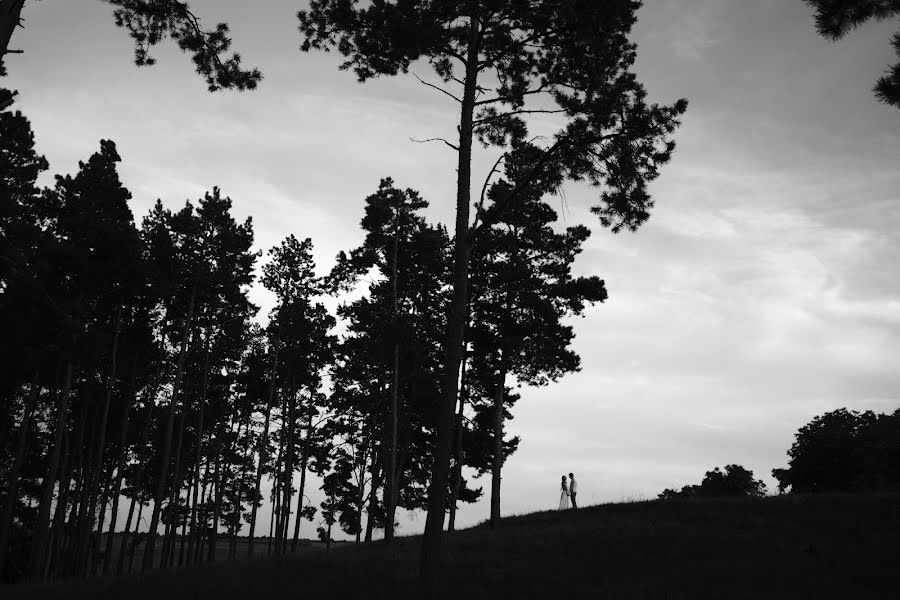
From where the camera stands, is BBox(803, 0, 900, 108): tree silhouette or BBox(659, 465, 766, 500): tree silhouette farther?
BBox(659, 465, 766, 500): tree silhouette

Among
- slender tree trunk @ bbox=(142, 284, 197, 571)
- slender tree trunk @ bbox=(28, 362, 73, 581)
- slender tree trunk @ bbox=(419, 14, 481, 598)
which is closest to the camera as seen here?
slender tree trunk @ bbox=(419, 14, 481, 598)

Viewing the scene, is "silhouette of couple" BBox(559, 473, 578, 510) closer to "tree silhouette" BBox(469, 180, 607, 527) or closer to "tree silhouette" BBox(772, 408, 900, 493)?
"tree silhouette" BBox(469, 180, 607, 527)

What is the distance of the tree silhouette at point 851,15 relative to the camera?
25.2 ft

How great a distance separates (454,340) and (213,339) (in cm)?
2661

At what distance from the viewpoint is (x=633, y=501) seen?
27.2 meters

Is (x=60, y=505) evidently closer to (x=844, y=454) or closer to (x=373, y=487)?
(x=373, y=487)

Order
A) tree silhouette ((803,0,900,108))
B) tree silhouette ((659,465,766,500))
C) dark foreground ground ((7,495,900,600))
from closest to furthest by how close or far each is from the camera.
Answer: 1. tree silhouette ((803,0,900,108))
2. dark foreground ground ((7,495,900,600))
3. tree silhouette ((659,465,766,500))

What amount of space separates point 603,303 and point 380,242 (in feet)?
35.4

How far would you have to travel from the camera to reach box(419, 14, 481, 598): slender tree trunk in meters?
10.7

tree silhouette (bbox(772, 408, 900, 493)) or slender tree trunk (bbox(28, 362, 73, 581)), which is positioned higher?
tree silhouette (bbox(772, 408, 900, 493))

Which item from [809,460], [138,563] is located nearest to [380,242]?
[809,460]

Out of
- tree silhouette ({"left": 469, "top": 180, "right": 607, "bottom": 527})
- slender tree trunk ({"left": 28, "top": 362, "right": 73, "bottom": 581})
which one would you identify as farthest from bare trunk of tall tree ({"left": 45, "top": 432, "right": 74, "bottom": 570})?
tree silhouette ({"left": 469, "top": 180, "right": 607, "bottom": 527})

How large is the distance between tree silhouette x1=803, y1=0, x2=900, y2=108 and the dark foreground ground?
9.15 metres

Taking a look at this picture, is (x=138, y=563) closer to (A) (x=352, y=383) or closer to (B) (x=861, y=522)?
(A) (x=352, y=383)
